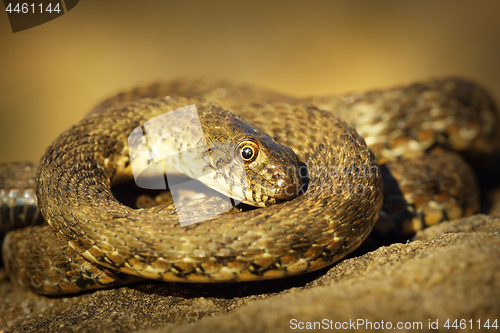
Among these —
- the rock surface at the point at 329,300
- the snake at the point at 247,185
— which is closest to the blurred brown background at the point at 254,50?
the snake at the point at 247,185

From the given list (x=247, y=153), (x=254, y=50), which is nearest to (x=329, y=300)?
→ (x=247, y=153)

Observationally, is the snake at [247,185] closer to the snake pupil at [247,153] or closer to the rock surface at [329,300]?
the snake pupil at [247,153]

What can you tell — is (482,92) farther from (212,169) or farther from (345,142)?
(212,169)

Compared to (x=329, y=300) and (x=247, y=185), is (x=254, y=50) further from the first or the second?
(x=329, y=300)

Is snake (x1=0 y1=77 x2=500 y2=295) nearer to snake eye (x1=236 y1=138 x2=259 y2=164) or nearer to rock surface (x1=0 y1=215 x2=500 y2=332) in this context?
snake eye (x1=236 y1=138 x2=259 y2=164)

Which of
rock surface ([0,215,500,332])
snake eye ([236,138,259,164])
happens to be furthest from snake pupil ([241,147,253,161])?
rock surface ([0,215,500,332])

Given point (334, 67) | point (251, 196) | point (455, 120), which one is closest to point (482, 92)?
point (455, 120)
